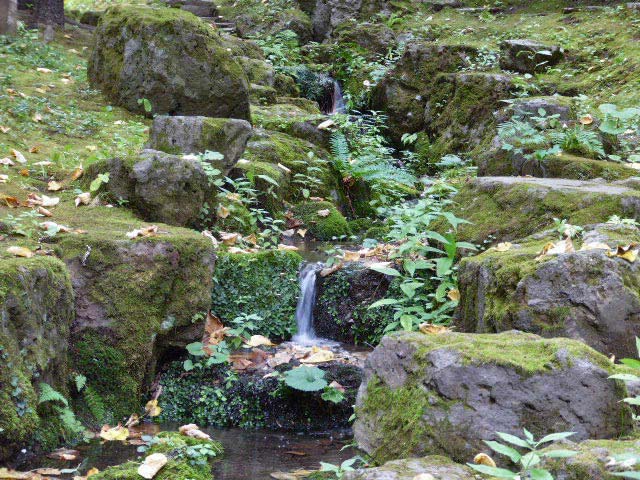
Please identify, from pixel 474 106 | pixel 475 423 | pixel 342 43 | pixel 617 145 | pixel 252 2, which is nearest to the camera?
pixel 475 423

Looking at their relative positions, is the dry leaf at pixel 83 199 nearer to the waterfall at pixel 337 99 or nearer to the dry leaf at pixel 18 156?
the dry leaf at pixel 18 156

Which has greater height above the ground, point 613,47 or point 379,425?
point 613,47

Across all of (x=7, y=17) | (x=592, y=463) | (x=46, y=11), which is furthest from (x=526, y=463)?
(x=46, y=11)

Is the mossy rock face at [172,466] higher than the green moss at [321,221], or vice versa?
the green moss at [321,221]

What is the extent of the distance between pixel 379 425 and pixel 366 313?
125 inches

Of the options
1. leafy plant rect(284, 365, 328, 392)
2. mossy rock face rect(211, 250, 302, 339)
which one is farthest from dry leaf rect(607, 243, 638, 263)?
mossy rock face rect(211, 250, 302, 339)

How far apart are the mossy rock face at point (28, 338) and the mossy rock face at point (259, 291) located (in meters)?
1.93

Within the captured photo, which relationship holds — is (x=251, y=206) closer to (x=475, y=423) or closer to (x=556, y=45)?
(x=475, y=423)

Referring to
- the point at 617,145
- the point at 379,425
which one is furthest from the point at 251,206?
the point at 379,425

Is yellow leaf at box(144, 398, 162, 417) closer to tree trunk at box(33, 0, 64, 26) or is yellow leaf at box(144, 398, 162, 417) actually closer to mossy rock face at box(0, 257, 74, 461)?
mossy rock face at box(0, 257, 74, 461)

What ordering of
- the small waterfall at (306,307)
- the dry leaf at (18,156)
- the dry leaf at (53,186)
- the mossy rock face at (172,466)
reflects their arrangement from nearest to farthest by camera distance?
the mossy rock face at (172,466) → the small waterfall at (306,307) → the dry leaf at (53,186) → the dry leaf at (18,156)

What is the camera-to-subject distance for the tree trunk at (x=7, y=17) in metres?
13.2

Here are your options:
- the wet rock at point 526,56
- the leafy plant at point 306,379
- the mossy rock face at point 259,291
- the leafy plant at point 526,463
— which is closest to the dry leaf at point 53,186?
the mossy rock face at point 259,291

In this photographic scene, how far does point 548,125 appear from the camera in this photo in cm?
822
